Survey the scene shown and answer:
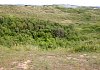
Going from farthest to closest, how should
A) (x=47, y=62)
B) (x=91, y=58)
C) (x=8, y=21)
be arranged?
(x=8, y=21), (x=91, y=58), (x=47, y=62)

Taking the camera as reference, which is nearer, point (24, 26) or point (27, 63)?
point (27, 63)

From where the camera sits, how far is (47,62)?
6691 mm

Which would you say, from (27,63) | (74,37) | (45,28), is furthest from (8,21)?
(27,63)

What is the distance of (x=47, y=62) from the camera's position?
6691 mm

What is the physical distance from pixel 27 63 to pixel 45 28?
17.4 meters

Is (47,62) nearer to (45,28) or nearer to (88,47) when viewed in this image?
(88,47)

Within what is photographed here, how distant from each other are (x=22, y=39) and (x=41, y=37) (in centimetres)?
295

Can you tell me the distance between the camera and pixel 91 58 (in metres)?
7.20

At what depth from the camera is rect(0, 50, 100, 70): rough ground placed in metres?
6.35

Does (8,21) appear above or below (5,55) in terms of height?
below

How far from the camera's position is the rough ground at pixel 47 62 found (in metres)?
6.35

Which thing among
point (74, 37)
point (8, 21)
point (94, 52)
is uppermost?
point (94, 52)

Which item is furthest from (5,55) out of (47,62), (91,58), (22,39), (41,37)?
(41,37)

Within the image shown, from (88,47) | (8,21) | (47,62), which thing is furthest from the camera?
(8,21)
